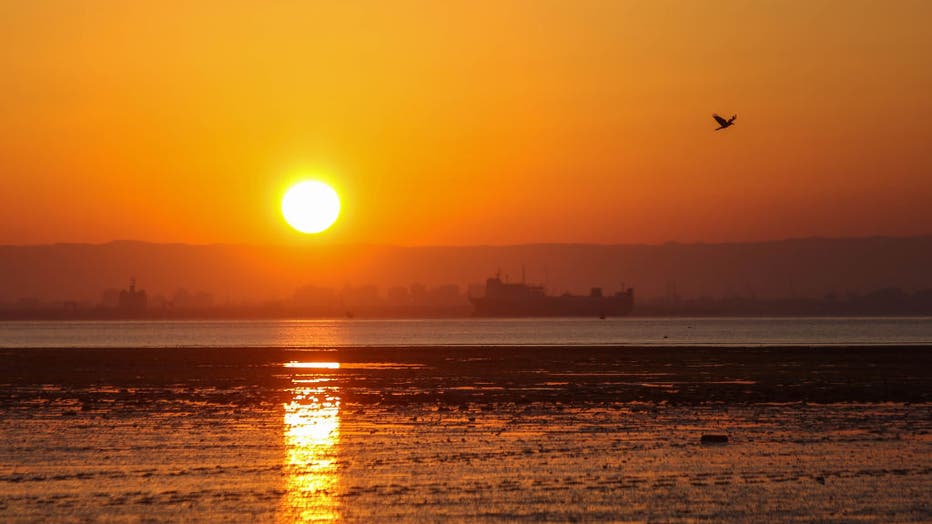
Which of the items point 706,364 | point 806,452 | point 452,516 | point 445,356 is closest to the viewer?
point 452,516

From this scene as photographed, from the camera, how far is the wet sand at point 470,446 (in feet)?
74.7

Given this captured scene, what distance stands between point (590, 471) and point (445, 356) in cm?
5532

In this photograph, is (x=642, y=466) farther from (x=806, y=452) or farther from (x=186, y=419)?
(x=186, y=419)

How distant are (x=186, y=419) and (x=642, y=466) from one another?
697 inches

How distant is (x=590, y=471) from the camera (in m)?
26.6

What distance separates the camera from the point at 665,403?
43.2 m

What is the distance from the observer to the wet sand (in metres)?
22.8

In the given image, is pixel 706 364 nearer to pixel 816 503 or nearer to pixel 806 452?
pixel 806 452

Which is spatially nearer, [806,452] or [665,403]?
[806,452]

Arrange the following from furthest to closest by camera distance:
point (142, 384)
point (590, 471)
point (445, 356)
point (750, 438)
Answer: point (445, 356), point (142, 384), point (750, 438), point (590, 471)

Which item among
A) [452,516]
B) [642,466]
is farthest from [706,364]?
[452,516]

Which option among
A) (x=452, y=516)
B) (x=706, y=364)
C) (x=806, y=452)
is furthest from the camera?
(x=706, y=364)

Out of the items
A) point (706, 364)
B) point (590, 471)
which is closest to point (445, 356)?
point (706, 364)

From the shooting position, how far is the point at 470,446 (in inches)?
1227
